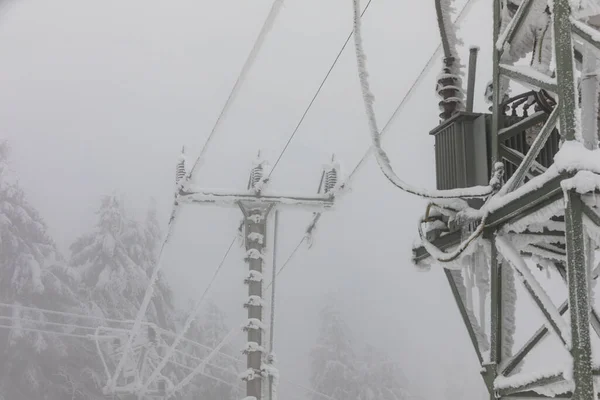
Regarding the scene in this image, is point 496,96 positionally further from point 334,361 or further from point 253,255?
point 334,361

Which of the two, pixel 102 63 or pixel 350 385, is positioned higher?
pixel 102 63

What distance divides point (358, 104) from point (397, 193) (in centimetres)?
1297

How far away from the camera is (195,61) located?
69.9 metres

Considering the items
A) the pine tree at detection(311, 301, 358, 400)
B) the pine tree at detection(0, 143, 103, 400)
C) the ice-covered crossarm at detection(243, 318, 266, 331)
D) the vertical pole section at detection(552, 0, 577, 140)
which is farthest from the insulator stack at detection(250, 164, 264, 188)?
the pine tree at detection(311, 301, 358, 400)

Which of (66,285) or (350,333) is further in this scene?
(350,333)

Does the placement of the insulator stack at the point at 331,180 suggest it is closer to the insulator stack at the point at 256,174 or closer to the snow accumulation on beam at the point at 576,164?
the insulator stack at the point at 256,174

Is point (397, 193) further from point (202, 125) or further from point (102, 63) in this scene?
point (102, 63)

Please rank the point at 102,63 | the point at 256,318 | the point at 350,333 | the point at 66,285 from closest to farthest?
the point at 256,318 < the point at 66,285 < the point at 350,333 < the point at 102,63

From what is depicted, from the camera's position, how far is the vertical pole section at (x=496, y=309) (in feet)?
15.7

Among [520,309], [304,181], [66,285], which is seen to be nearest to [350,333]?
[66,285]

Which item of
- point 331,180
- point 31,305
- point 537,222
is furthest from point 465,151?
point 31,305

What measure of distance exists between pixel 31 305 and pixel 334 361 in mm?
15584

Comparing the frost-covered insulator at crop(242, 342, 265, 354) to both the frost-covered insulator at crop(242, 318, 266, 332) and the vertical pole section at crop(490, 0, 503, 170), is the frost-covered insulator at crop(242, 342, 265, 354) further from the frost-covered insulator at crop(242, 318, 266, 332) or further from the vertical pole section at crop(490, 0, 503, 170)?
the vertical pole section at crop(490, 0, 503, 170)

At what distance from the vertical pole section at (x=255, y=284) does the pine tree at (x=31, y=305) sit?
22.0m
